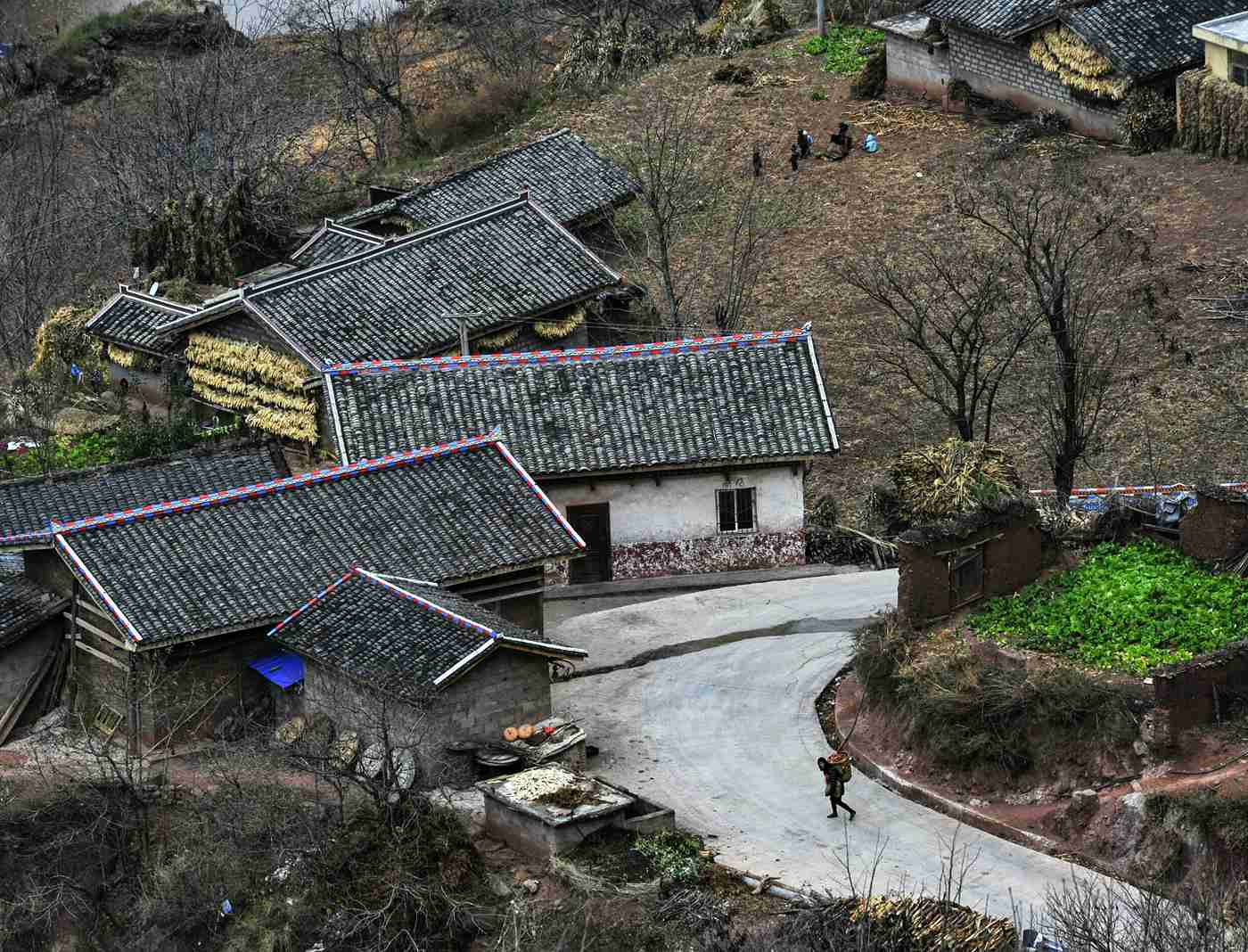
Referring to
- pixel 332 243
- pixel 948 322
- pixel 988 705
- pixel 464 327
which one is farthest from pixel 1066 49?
pixel 988 705

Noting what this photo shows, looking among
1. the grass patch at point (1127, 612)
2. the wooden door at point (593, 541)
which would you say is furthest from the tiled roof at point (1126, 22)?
the grass patch at point (1127, 612)

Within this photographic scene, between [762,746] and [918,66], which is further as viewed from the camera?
[918,66]

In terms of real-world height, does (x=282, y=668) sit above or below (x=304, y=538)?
below

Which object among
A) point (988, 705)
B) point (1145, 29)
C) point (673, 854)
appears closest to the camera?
point (673, 854)

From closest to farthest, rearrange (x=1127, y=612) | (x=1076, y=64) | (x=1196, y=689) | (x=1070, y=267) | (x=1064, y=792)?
(x=1196, y=689) < (x=1064, y=792) < (x=1127, y=612) < (x=1070, y=267) < (x=1076, y=64)

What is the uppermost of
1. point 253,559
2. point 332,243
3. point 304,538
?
point 332,243

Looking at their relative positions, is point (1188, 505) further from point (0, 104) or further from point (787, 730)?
point (0, 104)

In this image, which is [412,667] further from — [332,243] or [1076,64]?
[1076,64]

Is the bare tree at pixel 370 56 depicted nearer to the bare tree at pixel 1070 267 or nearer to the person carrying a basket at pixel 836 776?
the bare tree at pixel 1070 267

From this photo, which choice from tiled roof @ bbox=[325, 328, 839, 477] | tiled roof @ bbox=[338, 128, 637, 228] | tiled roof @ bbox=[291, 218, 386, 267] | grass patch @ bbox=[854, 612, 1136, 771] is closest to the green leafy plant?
grass patch @ bbox=[854, 612, 1136, 771]
